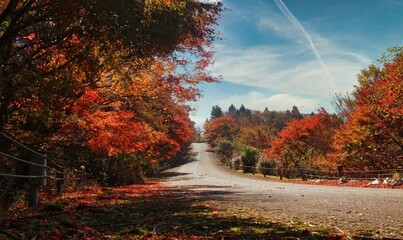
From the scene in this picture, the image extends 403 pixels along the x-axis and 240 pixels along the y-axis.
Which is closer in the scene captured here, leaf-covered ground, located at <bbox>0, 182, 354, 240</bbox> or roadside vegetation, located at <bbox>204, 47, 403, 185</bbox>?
leaf-covered ground, located at <bbox>0, 182, 354, 240</bbox>

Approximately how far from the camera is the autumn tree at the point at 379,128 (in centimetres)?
2083

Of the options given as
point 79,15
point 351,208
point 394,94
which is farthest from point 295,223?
point 394,94

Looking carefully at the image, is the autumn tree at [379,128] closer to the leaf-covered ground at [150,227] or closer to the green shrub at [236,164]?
the leaf-covered ground at [150,227]

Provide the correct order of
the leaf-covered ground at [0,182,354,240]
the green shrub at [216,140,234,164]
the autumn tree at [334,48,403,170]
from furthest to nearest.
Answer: the green shrub at [216,140,234,164]
the autumn tree at [334,48,403,170]
the leaf-covered ground at [0,182,354,240]

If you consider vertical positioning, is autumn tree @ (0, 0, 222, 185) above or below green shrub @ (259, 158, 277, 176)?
above

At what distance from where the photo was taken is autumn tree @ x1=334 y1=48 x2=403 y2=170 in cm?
2083

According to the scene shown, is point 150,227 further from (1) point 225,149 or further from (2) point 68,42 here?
(1) point 225,149

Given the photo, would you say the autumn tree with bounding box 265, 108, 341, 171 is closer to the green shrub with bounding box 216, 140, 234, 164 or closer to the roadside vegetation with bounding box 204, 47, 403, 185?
the roadside vegetation with bounding box 204, 47, 403, 185

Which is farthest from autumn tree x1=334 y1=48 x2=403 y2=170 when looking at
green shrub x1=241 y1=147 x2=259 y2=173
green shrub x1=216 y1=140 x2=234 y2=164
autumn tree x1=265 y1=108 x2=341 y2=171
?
green shrub x1=216 y1=140 x2=234 y2=164

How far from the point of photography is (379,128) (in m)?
23.4

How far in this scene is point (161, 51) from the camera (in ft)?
28.0

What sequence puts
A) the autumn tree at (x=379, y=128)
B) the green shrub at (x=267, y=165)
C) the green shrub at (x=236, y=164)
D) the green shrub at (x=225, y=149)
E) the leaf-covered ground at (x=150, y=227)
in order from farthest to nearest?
1. the green shrub at (x=225, y=149)
2. the green shrub at (x=236, y=164)
3. the green shrub at (x=267, y=165)
4. the autumn tree at (x=379, y=128)
5. the leaf-covered ground at (x=150, y=227)

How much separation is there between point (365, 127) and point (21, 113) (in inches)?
857

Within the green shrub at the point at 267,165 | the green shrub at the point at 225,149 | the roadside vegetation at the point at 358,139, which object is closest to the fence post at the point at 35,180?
the roadside vegetation at the point at 358,139
